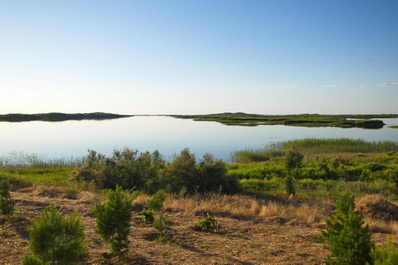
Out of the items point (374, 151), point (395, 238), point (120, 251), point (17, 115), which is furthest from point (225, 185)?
point (17, 115)

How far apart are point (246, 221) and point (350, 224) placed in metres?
4.10

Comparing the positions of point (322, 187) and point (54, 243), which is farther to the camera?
point (322, 187)

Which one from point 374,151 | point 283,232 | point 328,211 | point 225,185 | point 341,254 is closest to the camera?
point 341,254

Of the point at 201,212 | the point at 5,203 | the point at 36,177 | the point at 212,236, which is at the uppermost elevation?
the point at 5,203

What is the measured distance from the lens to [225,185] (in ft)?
44.9

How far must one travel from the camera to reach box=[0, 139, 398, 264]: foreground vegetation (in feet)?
17.5

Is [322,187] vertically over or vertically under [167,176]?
under

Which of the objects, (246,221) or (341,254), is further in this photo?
(246,221)

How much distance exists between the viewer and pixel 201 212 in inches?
349

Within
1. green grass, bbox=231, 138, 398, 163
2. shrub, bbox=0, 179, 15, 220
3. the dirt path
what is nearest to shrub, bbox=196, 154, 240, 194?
the dirt path

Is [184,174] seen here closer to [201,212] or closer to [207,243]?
[201,212]

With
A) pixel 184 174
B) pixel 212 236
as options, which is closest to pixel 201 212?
pixel 212 236

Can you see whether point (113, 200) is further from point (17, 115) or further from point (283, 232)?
point (17, 115)

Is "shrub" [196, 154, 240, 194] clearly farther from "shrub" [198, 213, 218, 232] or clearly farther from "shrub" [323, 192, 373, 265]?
"shrub" [323, 192, 373, 265]
